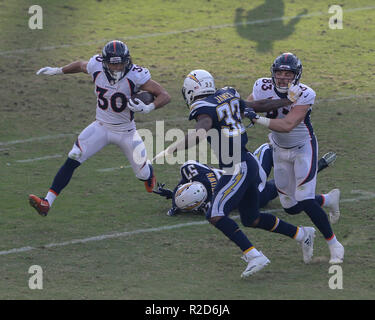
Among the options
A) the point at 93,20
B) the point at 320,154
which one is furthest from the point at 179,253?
the point at 93,20

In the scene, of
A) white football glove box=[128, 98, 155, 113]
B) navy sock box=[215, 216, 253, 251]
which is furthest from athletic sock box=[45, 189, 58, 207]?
navy sock box=[215, 216, 253, 251]

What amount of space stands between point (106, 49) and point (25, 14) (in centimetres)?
961

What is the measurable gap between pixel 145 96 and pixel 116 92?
0.35 meters

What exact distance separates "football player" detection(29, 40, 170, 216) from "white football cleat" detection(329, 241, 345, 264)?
237 cm

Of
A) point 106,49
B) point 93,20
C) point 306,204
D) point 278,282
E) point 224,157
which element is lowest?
point 278,282

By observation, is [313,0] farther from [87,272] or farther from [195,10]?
[87,272]

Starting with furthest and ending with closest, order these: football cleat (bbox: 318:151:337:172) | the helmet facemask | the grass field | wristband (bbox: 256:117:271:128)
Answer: football cleat (bbox: 318:151:337:172) → the helmet facemask → wristband (bbox: 256:117:271:128) → the grass field

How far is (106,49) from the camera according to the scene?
8.16 m

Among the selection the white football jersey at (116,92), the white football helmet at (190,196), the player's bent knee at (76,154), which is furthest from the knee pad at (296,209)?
the player's bent knee at (76,154)

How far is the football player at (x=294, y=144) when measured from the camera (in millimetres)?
6965

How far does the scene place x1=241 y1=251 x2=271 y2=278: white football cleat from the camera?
258 inches

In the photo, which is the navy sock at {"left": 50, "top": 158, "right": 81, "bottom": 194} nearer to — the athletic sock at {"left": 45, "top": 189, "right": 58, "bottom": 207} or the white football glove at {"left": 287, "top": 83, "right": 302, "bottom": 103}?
the athletic sock at {"left": 45, "top": 189, "right": 58, "bottom": 207}

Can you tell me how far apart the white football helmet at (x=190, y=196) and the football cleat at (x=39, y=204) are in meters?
1.36

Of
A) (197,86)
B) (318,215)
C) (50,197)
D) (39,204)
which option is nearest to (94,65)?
(50,197)
